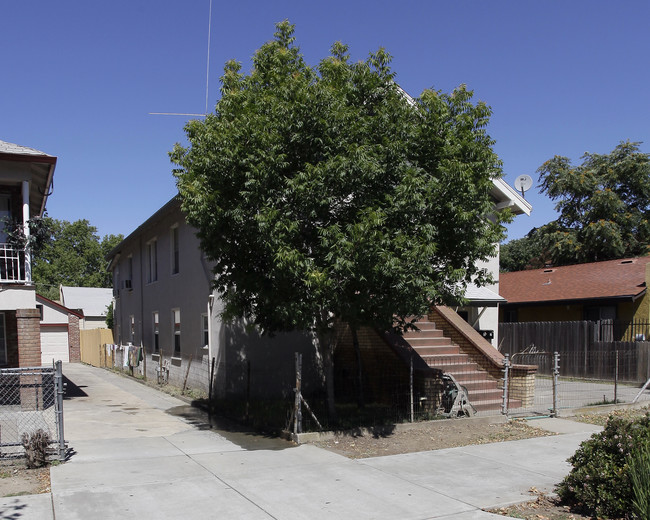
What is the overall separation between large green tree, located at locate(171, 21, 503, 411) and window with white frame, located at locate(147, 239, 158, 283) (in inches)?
454

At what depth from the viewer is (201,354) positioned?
16641 mm

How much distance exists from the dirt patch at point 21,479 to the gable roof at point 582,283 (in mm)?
19269

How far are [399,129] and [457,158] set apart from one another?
3.65 ft

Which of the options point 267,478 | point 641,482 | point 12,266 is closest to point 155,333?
point 12,266

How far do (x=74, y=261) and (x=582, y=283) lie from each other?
61143mm

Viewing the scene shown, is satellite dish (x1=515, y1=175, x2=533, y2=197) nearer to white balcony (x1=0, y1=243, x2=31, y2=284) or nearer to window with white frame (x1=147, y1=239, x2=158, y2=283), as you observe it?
window with white frame (x1=147, y1=239, x2=158, y2=283)

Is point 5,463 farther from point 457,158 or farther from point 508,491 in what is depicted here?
point 457,158

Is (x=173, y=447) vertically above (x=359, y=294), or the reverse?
(x=359, y=294)

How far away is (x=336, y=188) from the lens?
9.31 m

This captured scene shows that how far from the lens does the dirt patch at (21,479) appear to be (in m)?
6.97

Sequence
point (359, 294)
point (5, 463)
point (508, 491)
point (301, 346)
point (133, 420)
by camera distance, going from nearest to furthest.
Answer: point (508, 491) → point (5, 463) → point (359, 294) → point (133, 420) → point (301, 346)

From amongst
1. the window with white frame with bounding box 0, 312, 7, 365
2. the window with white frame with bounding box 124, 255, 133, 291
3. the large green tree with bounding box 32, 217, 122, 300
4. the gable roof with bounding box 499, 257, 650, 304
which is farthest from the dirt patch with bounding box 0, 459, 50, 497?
the large green tree with bounding box 32, 217, 122, 300

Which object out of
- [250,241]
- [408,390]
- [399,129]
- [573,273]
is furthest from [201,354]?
[573,273]

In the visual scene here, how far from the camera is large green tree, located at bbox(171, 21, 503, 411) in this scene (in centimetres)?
896
